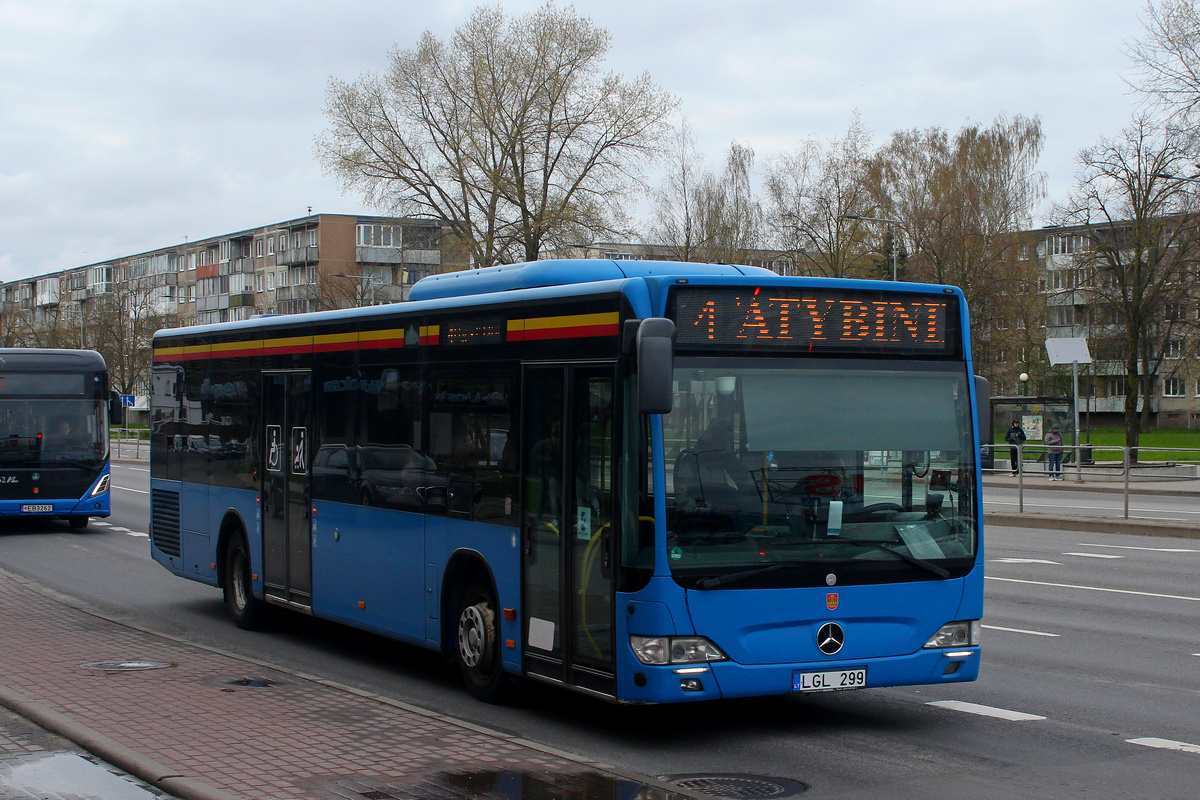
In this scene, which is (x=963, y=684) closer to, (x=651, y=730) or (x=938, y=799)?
(x=651, y=730)

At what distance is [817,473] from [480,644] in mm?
2612

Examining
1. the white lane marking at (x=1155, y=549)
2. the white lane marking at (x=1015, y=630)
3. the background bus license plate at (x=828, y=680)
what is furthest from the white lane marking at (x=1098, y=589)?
the background bus license plate at (x=828, y=680)

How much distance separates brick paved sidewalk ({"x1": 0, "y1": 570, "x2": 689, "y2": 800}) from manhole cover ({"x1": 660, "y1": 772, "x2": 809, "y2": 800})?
26 centimetres

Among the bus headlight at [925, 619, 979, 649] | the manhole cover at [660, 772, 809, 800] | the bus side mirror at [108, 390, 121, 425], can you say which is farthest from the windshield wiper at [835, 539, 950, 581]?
the bus side mirror at [108, 390, 121, 425]

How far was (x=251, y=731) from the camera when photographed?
7.64 m

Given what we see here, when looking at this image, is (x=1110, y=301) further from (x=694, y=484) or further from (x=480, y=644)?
(x=694, y=484)

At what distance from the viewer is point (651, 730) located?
8.10 meters

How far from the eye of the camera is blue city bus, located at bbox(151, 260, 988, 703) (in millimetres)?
7363

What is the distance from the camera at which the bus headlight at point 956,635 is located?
7957mm

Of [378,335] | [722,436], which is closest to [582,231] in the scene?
[378,335]

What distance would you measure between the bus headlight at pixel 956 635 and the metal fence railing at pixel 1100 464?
14.6 meters

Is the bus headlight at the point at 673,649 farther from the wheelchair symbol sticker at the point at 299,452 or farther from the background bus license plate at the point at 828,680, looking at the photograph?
the wheelchair symbol sticker at the point at 299,452

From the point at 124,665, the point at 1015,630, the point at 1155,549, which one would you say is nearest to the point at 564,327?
the point at 124,665

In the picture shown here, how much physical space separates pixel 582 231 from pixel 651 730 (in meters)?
40.8
